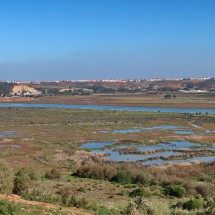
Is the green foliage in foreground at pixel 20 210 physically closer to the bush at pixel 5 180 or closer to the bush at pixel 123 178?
the bush at pixel 5 180

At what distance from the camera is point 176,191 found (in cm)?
1864

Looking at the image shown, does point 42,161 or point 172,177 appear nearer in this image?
point 172,177

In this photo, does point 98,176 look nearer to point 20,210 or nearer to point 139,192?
point 139,192

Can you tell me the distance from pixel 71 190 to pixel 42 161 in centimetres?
1155

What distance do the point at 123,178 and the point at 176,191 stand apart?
3.60m

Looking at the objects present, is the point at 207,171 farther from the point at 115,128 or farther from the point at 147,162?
the point at 115,128

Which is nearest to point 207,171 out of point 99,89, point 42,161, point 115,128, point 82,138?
point 42,161

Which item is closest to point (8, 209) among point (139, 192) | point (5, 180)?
point (5, 180)

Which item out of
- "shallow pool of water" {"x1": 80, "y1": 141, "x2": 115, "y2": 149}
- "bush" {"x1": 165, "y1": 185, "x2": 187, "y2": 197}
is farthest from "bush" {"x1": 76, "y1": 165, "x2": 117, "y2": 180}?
"shallow pool of water" {"x1": 80, "y1": 141, "x2": 115, "y2": 149}

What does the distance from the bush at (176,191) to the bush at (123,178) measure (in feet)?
9.22

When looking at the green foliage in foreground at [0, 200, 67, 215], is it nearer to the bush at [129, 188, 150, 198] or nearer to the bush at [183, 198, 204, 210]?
the bush at [183, 198, 204, 210]

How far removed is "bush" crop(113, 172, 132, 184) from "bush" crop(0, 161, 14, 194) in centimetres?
667

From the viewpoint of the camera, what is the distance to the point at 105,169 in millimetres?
22562

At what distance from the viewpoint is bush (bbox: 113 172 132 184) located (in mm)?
21281
